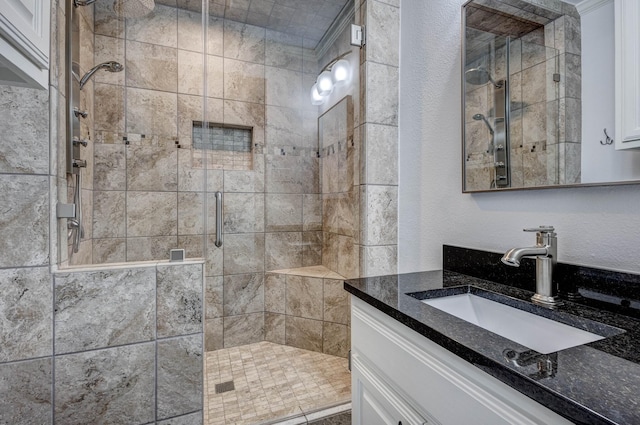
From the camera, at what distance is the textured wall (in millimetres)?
838

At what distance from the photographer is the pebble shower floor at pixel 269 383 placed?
5.00 ft

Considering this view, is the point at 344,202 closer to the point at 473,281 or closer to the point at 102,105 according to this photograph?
the point at 473,281

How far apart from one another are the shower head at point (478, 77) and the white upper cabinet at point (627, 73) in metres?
0.36

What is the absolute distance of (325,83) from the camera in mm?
2371

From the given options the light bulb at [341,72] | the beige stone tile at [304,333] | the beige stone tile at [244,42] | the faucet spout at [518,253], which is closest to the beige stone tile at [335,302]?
the beige stone tile at [304,333]

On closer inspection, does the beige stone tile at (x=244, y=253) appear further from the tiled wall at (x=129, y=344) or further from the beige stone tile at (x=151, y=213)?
the tiled wall at (x=129, y=344)

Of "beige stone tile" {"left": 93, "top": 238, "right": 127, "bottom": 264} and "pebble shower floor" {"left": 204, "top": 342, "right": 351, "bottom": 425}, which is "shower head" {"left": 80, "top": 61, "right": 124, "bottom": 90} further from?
"pebble shower floor" {"left": 204, "top": 342, "right": 351, "bottom": 425}

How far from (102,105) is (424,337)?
1.67 meters

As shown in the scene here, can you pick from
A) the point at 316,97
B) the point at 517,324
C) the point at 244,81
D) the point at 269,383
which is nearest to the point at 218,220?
the point at 269,383

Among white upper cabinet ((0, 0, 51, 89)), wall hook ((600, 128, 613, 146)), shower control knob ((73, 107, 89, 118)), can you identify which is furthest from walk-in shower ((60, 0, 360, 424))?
wall hook ((600, 128, 613, 146))

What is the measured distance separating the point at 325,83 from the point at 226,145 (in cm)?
94

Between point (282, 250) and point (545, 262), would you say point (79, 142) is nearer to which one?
point (282, 250)

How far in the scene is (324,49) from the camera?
7.98 feet

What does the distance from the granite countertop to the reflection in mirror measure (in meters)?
0.40
